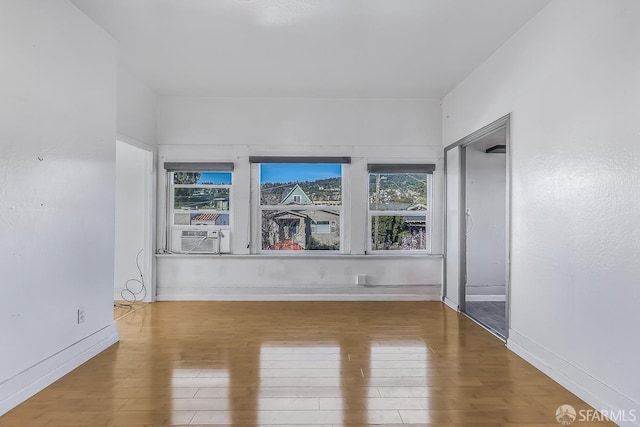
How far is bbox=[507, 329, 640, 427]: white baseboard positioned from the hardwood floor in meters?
0.07

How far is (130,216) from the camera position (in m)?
4.78

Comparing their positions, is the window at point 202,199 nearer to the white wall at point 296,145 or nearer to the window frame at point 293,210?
the white wall at point 296,145

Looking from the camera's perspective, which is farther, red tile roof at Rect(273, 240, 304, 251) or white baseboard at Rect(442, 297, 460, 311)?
red tile roof at Rect(273, 240, 304, 251)

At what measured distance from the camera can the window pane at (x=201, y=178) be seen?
4914 millimetres

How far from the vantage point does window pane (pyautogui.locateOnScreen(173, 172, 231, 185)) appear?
16.1 ft

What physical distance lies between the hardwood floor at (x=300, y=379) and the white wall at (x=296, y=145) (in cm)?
100

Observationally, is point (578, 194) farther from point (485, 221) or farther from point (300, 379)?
point (485, 221)

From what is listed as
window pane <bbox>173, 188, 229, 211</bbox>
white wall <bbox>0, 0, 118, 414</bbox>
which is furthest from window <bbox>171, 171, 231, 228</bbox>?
white wall <bbox>0, 0, 118, 414</bbox>

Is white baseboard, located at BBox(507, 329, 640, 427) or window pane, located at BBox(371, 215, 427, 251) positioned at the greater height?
window pane, located at BBox(371, 215, 427, 251)

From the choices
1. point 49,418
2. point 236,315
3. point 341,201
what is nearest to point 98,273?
point 49,418

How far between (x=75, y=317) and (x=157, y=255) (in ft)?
6.72

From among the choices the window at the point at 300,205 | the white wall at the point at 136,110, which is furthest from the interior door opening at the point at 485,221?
the white wall at the point at 136,110

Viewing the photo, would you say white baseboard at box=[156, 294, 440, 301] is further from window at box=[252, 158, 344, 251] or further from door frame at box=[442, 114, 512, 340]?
window at box=[252, 158, 344, 251]

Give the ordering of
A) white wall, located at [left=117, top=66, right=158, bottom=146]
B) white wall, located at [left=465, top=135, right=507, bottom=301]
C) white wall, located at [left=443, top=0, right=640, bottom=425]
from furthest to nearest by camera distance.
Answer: white wall, located at [left=465, top=135, right=507, bottom=301]
white wall, located at [left=117, top=66, right=158, bottom=146]
white wall, located at [left=443, top=0, right=640, bottom=425]
